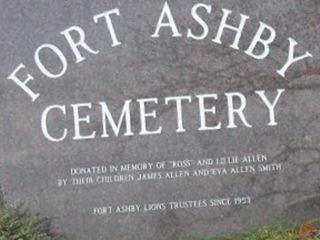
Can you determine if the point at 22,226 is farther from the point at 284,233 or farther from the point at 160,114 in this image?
the point at 284,233

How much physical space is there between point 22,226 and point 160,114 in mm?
1152

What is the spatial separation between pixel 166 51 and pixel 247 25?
1.83ft

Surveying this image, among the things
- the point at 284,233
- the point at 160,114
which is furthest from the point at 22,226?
the point at 284,233

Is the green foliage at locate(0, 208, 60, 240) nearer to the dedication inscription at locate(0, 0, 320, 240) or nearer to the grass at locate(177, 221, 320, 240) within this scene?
the dedication inscription at locate(0, 0, 320, 240)

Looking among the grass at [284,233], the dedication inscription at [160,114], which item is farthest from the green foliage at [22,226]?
the grass at [284,233]

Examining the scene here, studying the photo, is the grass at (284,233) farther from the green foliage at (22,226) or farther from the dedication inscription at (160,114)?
the green foliage at (22,226)

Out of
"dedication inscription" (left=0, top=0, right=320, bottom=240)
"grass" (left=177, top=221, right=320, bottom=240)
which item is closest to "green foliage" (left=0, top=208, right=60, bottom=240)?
"dedication inscription" (left=0, top=0, right=320, bottom=240)

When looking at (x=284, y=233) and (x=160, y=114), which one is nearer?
(x=284, y=233)

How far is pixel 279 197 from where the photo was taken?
598 centimetres

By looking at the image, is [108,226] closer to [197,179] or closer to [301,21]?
[197,179]

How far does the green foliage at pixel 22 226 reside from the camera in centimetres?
577

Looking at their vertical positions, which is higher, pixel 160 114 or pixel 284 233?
pixel 160 114

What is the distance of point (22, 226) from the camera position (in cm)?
586

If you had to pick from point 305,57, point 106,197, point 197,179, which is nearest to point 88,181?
point 106,197
